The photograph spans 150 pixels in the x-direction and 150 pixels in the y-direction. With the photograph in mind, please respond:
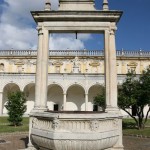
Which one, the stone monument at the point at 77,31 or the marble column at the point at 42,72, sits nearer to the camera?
the stone monument at the point at 77,31

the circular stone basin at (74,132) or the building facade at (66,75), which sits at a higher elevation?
the building facade at (66,75)

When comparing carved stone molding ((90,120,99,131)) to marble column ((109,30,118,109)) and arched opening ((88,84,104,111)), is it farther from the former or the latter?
arched opening ((88,84,104,111))

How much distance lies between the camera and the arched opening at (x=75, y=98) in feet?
140

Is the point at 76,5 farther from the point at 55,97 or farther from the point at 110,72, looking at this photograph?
the point at 55,97

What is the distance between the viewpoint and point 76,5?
39.8ft

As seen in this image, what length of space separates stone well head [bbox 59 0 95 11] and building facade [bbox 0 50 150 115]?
91.7ft

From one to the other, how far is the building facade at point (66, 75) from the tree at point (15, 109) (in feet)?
46.2

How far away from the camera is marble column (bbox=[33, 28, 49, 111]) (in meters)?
11.4

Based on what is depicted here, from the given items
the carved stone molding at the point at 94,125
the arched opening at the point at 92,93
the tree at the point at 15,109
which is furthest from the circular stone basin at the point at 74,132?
the arched opening at the point at 92,93

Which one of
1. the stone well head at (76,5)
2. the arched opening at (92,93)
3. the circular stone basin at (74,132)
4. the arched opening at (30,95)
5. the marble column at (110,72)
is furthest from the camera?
the arched opening at (92,93)

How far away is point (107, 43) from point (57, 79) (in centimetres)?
2884

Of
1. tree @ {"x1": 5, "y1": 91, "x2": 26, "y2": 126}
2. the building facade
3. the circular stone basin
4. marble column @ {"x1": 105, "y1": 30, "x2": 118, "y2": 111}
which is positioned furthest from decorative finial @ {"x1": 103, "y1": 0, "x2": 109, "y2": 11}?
the building facade

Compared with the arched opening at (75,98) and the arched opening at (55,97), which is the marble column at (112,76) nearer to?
the arched opening at (75,98)

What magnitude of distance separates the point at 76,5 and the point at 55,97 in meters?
32.3
